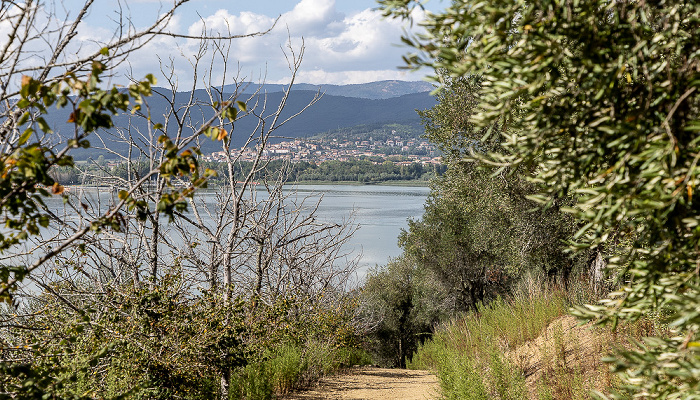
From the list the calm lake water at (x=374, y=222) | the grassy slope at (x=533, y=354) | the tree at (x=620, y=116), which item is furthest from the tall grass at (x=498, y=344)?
the calm lake water at (x=374, y=222)

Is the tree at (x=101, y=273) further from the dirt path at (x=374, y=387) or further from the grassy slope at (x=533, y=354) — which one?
the grassy slope at (x=533, y=354)

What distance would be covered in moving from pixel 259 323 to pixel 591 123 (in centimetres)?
690

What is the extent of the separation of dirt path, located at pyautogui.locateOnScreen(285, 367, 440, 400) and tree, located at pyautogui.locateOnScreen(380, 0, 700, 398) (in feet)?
22.0

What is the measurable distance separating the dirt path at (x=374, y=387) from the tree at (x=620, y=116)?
670 centimetres

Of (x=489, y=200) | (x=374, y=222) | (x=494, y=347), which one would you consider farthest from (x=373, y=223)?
(x=494, y=347)

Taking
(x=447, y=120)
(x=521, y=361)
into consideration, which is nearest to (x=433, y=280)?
(x=447, y=120)

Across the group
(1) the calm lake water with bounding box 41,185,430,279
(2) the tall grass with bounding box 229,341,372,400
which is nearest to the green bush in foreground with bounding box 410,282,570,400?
(2) the tall grass with bounding box 229,341,372,400

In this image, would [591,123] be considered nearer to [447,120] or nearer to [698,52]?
[698,52]

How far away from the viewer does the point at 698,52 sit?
2121 millimetres

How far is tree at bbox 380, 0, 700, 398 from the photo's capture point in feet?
6.72

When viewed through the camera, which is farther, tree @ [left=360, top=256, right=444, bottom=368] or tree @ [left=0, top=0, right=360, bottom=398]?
tree @ [left=360, top=256, right=444, bottom=368]

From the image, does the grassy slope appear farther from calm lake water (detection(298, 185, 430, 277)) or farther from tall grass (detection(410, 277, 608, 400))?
calm lake water (detection(298, 185, 430, 277))

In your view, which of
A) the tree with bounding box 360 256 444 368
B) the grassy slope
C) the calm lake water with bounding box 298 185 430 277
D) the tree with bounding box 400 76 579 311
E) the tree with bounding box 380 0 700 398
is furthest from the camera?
the calm lake water with bounding box 298 185 430 277

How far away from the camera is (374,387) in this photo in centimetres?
1038
